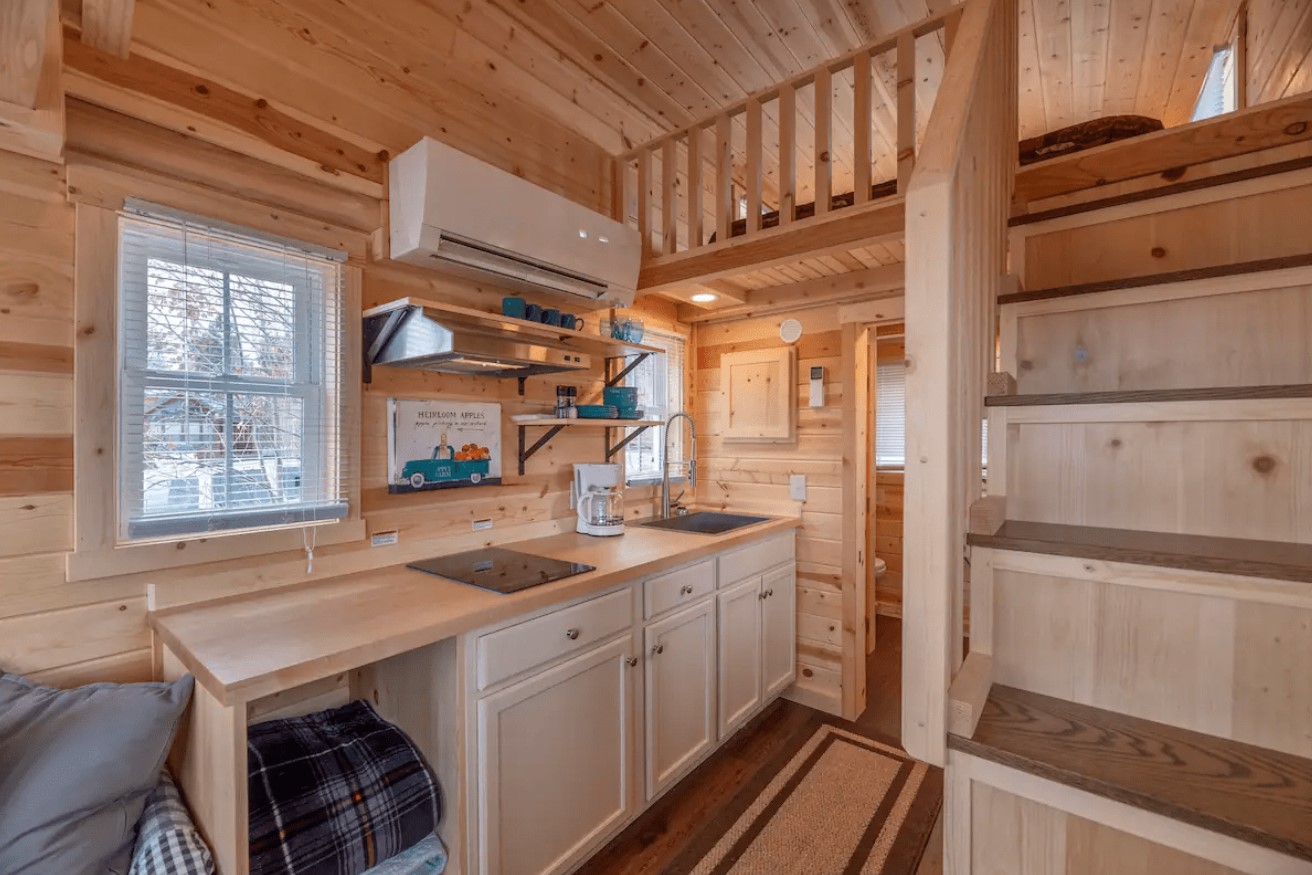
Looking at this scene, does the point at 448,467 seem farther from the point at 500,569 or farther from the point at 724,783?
the point at 724,783

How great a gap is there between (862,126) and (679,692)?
83.3 inches

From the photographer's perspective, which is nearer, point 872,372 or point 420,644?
point 420,644

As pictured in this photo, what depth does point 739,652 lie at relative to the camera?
8.29ft

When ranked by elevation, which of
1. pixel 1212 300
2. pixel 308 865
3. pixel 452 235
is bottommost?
pixel 308 865

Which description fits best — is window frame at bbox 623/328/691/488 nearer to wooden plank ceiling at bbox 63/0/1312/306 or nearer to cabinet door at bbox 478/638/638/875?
wooden plank ceiling at bbox 63/0/1312/306

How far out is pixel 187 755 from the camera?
1.30 meters

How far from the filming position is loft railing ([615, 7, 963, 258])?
1.90 m

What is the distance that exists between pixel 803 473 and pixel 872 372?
0.65 m

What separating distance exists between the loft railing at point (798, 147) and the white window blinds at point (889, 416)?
63.9 inches

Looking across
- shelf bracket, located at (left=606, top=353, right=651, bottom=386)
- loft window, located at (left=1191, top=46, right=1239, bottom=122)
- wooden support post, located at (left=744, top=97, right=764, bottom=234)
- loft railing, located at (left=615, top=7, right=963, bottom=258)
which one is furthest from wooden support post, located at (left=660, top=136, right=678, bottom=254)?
loft window, located at (left=1191, top=46, right=1239, bottom=122)

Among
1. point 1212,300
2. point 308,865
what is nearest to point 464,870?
point 308,865

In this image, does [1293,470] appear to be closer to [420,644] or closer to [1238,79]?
[420,644]

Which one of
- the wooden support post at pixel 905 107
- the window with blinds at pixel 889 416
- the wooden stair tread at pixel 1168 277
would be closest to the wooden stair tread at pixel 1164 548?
the wooden stair tread at pixel 1168 277

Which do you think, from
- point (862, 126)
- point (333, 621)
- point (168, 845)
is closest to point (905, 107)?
point (862, 126)
